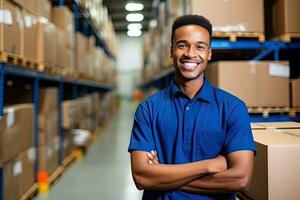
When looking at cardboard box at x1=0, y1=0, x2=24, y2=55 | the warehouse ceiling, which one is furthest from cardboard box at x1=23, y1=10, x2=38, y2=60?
the warehouse ceiling

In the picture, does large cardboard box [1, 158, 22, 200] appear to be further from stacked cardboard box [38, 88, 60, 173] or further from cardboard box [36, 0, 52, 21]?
cardboard box [36, 0, 52, 21]

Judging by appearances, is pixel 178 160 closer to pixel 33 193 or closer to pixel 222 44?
pixel 222 44

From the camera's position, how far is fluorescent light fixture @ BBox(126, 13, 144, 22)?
774 inches

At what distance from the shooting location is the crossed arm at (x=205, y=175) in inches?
67.2

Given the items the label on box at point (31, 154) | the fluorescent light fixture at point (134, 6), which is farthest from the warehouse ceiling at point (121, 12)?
the label on box at point (31, 154)

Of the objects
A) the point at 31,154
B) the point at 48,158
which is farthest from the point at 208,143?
the point at 48,158

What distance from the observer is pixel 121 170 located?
19.0 ft

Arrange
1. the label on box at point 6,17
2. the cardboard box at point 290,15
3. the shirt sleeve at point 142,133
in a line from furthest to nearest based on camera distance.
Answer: the cardboard box at point 290,15 → the label on box at point 6,17 → the shirt sleeve at point 142,133

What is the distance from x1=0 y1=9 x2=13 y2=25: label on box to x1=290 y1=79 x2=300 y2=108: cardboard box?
10.9 feet

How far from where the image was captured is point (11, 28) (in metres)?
3.34

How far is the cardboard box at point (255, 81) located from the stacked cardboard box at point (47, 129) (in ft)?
7.98

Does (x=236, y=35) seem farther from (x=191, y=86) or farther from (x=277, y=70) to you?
(x=191, y=86)

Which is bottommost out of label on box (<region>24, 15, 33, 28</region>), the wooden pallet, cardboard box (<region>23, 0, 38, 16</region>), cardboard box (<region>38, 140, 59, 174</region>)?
cardboard box (<region>38, 140, 59, 174</region>)

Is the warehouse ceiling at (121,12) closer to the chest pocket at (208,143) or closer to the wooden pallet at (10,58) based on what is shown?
the wooden pallet at (10,58)
